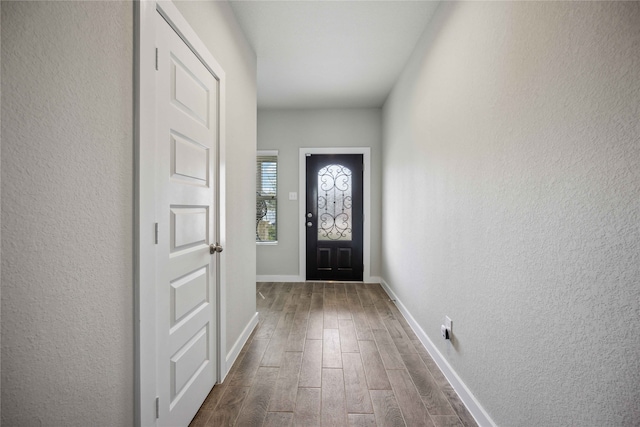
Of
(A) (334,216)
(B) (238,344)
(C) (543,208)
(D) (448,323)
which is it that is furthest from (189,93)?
(A) (334,216)

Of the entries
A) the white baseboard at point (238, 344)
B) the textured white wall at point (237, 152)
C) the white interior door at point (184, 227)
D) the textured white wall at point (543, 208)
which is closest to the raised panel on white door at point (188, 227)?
the white interior door at point (184, 227)

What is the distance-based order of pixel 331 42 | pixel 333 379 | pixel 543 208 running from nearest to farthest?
1. pixel 543 208
2. pixel 333 379
3. pixel 331 42

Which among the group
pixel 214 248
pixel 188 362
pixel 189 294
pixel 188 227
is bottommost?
pixel 188 362

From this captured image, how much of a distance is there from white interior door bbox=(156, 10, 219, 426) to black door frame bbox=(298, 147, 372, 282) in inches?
105

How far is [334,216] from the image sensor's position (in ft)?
14.9

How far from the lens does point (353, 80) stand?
139 inches

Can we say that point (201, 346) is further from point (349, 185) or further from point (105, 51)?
point (349, 185)

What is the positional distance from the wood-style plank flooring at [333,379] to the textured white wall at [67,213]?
2.62ft

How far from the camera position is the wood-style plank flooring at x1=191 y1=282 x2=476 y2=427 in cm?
158

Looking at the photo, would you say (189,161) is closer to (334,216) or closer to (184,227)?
(184,227)

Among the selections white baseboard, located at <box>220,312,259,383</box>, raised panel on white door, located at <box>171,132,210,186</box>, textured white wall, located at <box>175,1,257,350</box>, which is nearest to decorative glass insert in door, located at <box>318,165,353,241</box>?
textured white wall, located at <box>175,1,257,350</box>

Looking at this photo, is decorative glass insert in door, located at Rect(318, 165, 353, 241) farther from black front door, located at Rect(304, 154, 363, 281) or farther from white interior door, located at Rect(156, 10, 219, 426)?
white interior door, located at Rect(156, 10, 219, 426)

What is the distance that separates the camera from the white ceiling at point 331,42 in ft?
7.37

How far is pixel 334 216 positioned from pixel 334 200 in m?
0.24
